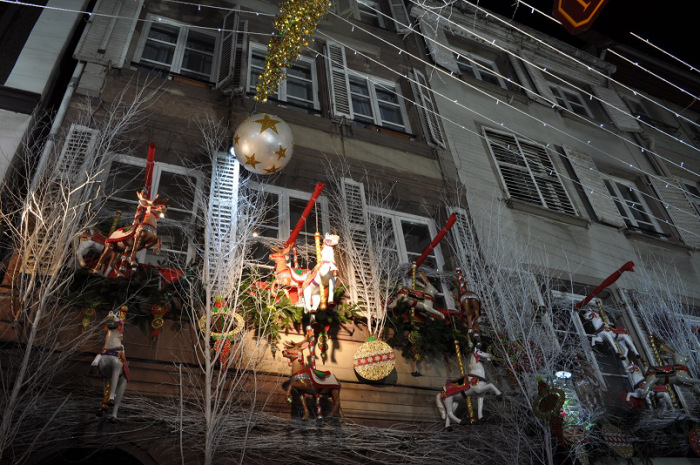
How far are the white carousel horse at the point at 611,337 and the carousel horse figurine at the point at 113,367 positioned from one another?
7.20 m

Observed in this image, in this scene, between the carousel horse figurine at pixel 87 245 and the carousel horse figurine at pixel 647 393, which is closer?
the carousel horse figurine at pixel 87 245

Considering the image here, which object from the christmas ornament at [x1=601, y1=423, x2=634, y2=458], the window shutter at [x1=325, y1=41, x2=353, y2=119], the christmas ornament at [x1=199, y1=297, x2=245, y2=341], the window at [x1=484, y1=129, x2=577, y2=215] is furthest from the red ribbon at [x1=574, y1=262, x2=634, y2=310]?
the christmas ornament at [x1=199, y1=297, x2=245, y2=341]

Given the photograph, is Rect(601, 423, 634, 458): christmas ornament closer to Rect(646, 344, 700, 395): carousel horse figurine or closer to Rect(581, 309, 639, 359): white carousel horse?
Rect(646, 344, 700, 395): carousel horse figurine

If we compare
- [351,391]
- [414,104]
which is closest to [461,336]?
[351,391]

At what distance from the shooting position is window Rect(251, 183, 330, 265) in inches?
306

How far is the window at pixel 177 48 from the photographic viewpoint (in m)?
9.95

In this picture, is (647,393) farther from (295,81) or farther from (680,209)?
(295,81)

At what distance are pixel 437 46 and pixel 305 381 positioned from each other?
1049 cm

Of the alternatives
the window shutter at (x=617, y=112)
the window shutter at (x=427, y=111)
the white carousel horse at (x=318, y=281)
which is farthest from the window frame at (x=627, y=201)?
the white carousel horse at (x=318, y=281)

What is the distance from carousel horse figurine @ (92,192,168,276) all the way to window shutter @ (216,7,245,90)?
156 inches

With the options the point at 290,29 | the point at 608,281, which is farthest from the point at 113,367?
the point at 608,281

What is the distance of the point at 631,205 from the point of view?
1352cm

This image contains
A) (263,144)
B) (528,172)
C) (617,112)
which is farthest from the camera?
(617,112)

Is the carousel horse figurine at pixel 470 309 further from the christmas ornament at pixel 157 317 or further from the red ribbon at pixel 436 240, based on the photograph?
the christmas ornament at pixel 157 317
